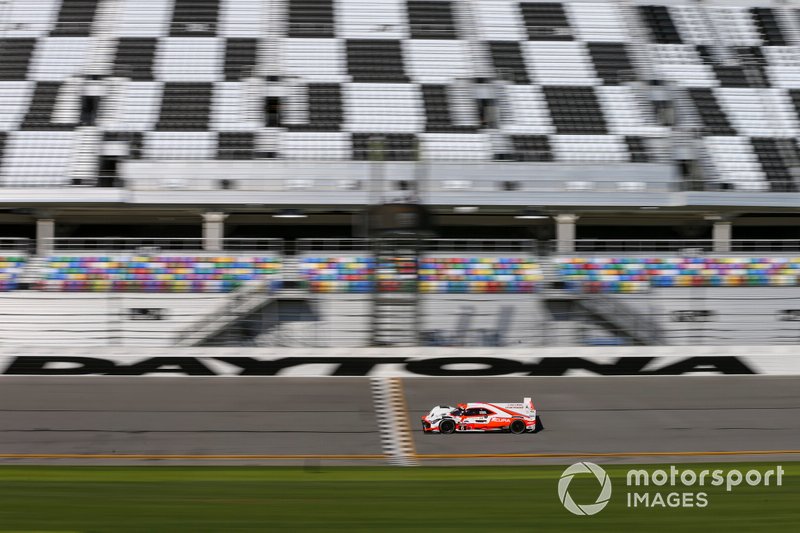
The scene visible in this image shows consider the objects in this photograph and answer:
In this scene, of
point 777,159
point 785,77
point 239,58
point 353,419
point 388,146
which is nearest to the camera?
point 353,419

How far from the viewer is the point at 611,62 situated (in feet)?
74.6

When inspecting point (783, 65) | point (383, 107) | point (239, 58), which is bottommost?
point (383, 107)

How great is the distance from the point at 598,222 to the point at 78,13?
14186 mm

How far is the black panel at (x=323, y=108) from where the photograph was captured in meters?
20.4

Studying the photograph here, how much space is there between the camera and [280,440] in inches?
323

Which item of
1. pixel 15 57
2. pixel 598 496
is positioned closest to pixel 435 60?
pixel 15 57

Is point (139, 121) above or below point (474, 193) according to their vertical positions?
above

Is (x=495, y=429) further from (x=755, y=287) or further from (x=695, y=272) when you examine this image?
(x=695, y=272)

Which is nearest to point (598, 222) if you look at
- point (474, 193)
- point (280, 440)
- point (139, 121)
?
point (474, 193)

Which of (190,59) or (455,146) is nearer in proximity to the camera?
(455,146)

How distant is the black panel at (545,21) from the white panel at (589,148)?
391 cm

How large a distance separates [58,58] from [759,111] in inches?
676

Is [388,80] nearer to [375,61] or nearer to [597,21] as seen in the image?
[375,61]

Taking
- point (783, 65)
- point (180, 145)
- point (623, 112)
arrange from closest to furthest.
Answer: point (180, 145) → point (623, 112) → point (783, 65)
